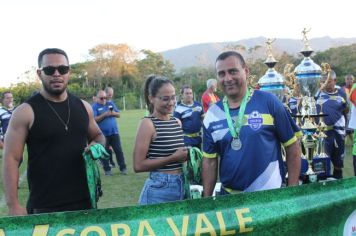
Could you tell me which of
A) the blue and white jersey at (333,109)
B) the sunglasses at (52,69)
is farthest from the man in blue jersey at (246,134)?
the blue and white jersey at (333,109)

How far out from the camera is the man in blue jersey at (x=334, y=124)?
292 inches

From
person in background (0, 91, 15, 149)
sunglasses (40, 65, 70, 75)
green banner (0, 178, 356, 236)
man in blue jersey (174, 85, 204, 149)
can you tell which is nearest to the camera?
green banner (0, 178, 356, 236)

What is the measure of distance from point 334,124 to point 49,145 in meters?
5.62

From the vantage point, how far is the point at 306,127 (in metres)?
4.88

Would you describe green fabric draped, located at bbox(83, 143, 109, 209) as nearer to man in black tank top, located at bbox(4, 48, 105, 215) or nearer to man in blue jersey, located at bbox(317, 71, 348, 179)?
man in black tank top, located at bbox(4, 48, 105, 215)

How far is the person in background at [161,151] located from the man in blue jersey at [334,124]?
4429 millimetres

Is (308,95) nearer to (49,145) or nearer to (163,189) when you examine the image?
(163,189)

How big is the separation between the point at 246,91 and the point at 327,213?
98cm

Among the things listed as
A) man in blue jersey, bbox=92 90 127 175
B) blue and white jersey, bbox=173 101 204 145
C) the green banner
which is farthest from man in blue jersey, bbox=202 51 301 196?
man in blue jersey, bbox=92 90 127 175

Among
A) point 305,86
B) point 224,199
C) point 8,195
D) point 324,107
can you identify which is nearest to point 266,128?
point 224,199

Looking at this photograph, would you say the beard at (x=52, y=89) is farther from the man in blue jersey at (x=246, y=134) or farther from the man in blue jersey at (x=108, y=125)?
the man in blue jersey at (x=108, y=125)

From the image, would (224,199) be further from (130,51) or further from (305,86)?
(130,51)

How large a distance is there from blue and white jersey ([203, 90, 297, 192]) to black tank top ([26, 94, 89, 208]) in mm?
993

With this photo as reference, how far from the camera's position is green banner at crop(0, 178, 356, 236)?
8.30 ft
